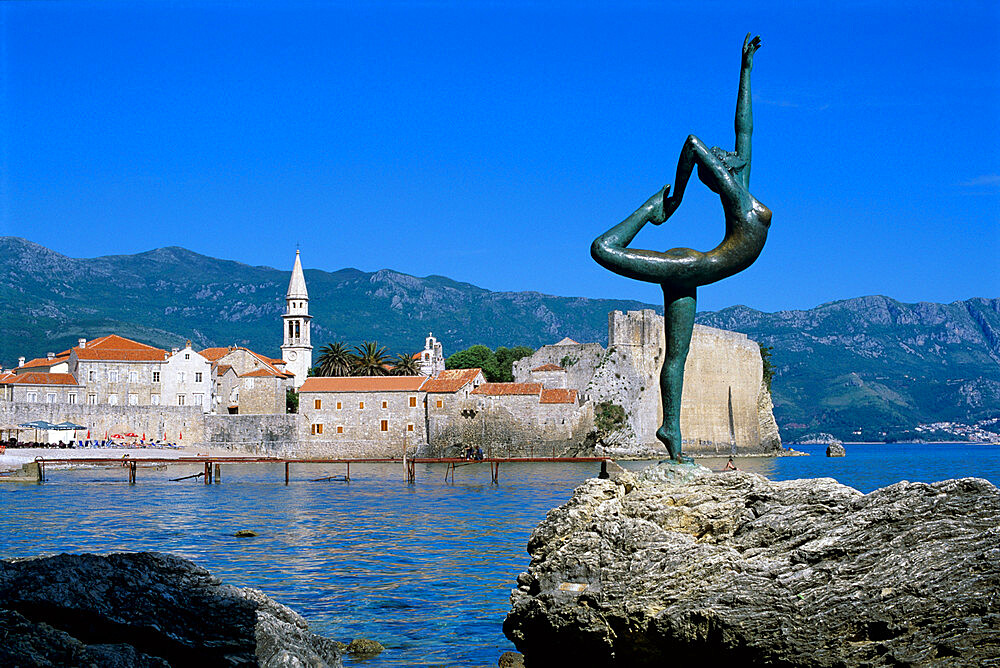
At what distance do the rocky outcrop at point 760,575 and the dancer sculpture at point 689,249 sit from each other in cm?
107

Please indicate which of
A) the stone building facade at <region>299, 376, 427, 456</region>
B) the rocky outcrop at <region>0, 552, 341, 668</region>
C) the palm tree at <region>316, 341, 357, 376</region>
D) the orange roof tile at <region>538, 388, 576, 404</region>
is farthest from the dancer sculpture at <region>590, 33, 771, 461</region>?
the palm tree at <region>316, 341, 357, 376</region>

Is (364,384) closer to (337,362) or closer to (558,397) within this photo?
(558,397)

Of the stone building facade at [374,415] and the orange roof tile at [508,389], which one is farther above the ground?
the orange roof tile at [508,389]

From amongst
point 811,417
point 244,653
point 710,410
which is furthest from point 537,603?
point 811,417

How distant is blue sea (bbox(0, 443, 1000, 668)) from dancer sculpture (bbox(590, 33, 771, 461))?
3.78m

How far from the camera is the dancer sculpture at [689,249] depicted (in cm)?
729

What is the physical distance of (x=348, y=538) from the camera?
21000 mm

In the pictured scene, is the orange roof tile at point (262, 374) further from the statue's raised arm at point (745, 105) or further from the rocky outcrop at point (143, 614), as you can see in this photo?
the rocky outcrop at point (143, 614)

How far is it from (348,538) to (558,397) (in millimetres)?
40338

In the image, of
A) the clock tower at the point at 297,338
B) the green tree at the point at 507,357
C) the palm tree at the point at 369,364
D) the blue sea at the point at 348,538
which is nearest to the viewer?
the blue sea at the point at 348,538

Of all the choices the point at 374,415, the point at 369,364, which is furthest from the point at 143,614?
the point at 369,364

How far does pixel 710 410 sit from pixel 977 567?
2618 inches

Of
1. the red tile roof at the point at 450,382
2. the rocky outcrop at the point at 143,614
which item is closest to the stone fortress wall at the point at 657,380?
the red tile roof at the point at 450,382

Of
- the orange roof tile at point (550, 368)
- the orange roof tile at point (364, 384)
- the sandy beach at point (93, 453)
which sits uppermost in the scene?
the orange roof tile at point (550, 368)
